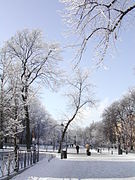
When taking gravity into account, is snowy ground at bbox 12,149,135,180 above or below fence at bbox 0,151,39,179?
below

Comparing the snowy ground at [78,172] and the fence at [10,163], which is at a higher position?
the fence at [10,163]

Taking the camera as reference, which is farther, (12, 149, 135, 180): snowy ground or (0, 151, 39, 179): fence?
(12, 149, 135, 180): snowy ground

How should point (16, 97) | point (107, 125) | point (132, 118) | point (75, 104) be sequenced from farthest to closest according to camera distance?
1. point (107, 125)
2. point (132, 118)
3. point (75, 104)
4. point (16, 97)

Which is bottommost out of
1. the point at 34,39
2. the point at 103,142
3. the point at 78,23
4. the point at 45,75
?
the point at 103,142

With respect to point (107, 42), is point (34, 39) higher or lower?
higher

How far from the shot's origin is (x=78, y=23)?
9484 millimetres

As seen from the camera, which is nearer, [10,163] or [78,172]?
[10,163]

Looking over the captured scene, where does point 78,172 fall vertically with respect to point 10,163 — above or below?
below

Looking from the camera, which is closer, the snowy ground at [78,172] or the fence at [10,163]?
the fence at [10,163]

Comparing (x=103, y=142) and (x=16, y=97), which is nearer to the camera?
(x=16, y=97)

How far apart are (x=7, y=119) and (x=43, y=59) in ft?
61.4

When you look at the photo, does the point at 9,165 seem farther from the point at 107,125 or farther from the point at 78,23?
the point at 107,125

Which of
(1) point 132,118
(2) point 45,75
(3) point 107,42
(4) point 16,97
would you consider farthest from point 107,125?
(3) point 107,42

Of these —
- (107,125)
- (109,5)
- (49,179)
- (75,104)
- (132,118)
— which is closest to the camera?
(109,5)
